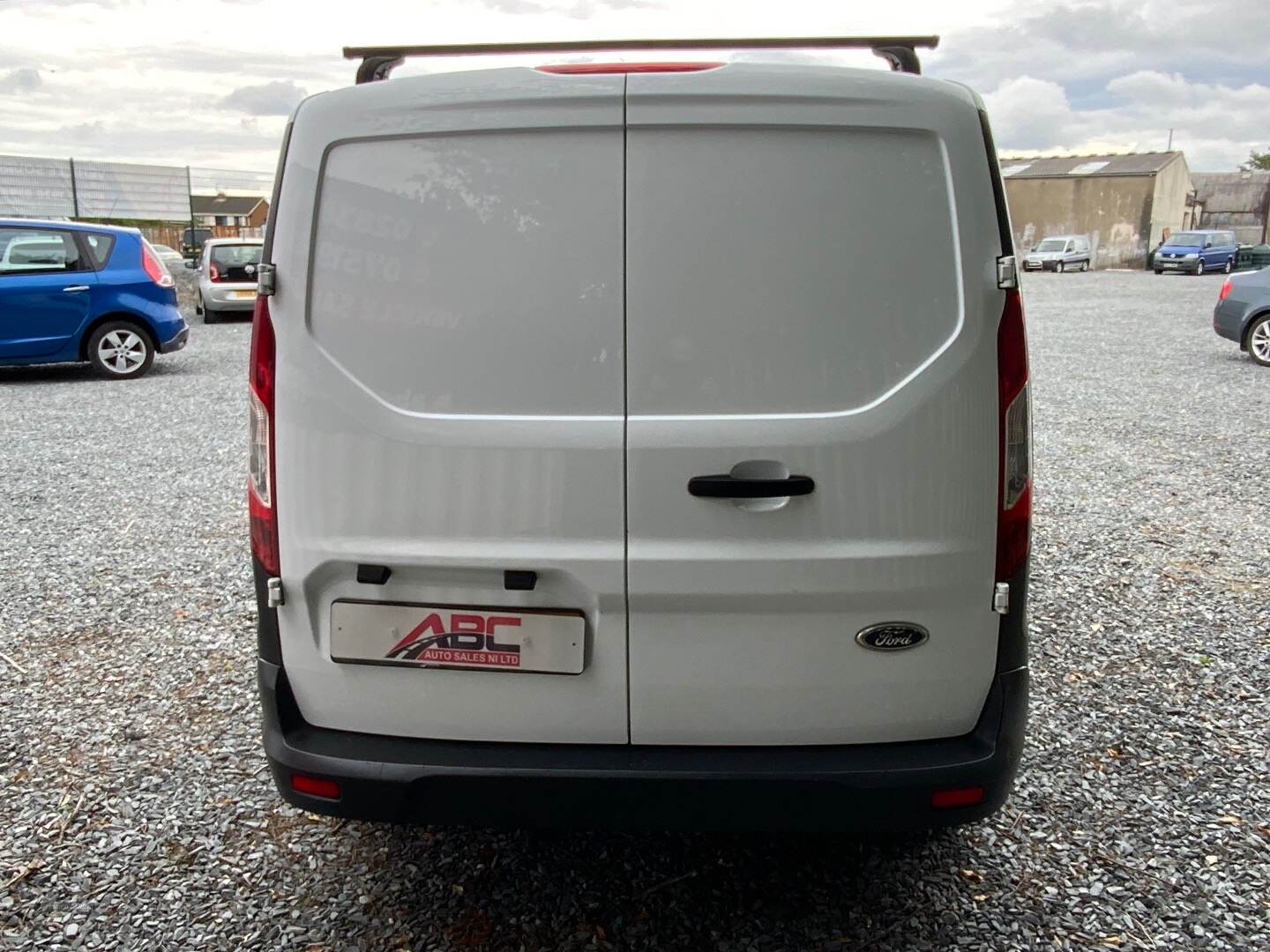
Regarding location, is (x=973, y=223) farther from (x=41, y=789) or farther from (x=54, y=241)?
(x=54, y=241)

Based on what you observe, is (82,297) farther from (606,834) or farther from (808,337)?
(808,337)

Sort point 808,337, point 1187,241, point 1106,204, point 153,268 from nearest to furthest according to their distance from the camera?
1. point 808,337
2. point 153,268
3. point 1187,241
4. point 1106,204

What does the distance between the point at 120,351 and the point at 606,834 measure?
11172 mm

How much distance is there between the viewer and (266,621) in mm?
2352

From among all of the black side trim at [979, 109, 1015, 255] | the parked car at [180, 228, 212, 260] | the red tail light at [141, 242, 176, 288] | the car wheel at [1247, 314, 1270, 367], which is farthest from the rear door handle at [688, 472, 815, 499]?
the parked car at [180, 228, 212, 260]

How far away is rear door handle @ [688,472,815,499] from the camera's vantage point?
211 cm

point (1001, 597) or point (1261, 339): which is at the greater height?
point (1001, 597)

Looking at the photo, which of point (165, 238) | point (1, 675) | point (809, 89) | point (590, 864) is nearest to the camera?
point (809, 89)

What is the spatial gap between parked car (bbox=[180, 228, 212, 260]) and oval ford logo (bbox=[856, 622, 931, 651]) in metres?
27.4

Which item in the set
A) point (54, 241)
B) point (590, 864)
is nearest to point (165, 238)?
point (54, 241)

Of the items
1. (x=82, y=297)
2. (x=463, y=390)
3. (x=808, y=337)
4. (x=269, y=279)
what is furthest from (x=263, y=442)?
(x=82, y=297)

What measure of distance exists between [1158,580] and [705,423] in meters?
3.86

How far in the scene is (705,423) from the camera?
2.11 m

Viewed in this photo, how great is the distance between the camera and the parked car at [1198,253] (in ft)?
127
